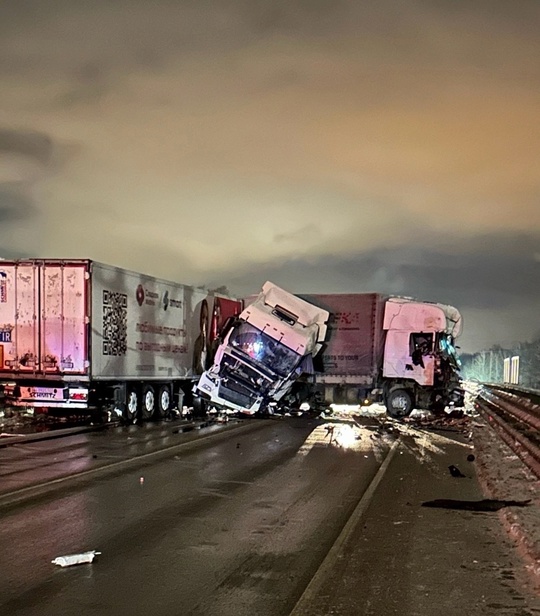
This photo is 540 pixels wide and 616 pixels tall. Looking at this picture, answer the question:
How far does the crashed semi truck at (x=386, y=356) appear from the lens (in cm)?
2216

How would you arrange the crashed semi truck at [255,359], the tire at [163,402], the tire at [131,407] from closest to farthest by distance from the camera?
the tire at [131,407] → the crashed semi truck at [255,359] → the tire at [163,402]

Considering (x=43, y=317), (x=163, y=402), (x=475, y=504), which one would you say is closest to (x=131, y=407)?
(x=163, y=402)

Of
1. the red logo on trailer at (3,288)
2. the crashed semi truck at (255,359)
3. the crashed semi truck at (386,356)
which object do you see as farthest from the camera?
the crashed semi truck at (386,356)

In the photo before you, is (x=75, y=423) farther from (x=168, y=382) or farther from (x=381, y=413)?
(x=381, y=413)

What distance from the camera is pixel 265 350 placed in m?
20.2

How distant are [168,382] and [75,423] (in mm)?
3499

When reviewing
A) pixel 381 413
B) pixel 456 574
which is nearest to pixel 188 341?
pixel 381 413

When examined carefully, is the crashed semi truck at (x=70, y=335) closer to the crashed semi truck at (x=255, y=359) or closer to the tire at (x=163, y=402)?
the tire at (x=163, y=402)

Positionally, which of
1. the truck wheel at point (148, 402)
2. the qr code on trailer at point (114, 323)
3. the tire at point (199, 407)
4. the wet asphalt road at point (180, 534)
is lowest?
the tire at point (199, 407)

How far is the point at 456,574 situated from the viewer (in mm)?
6047

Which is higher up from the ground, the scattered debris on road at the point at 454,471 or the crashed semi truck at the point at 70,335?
the crashed semi truck at the point at 70,335

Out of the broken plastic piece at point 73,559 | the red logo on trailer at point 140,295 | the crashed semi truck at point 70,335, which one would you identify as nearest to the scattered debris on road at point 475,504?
the broken plastic piece at point 73,559

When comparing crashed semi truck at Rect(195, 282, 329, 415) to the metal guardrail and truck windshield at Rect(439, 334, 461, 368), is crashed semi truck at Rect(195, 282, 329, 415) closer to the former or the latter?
truck windshield at Rect(439, 334, 461, 368)

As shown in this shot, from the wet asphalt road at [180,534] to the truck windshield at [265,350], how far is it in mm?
7471
